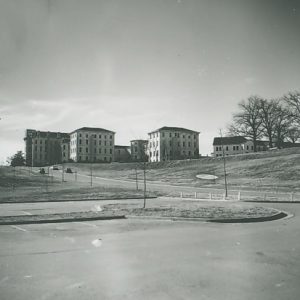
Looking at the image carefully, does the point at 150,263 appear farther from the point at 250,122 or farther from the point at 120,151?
the point at 120,151

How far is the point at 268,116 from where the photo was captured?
8319 cm

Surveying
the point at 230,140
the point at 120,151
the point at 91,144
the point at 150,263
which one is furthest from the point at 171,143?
the point at 150,263

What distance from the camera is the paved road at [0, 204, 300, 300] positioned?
602 cm

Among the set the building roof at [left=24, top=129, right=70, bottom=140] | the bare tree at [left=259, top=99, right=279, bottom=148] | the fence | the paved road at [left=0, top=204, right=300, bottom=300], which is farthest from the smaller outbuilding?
the paved road at [left=0, top=204, right=300, bottom=300]

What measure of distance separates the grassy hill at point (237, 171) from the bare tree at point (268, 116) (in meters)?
13.9

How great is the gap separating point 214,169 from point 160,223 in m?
53.4

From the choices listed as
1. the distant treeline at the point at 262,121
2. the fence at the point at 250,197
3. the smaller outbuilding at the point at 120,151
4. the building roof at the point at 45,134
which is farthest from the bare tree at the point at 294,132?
the building roof at the point at 45,134

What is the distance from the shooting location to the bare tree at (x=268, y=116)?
269 feet

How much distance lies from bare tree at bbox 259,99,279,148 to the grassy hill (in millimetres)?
13884

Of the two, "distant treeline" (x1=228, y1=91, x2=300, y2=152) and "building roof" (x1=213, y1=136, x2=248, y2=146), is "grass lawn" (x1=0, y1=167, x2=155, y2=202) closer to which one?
"distant treeline" (x1=228, y1=91, x2=300, y2=152)

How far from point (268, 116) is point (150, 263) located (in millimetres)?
81028

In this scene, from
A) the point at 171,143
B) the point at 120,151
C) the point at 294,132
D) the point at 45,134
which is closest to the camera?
the point at 294,132

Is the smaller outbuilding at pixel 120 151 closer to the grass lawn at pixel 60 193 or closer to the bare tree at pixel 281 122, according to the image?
the bare tree at pixel 281 122

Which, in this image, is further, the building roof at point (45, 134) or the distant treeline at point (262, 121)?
the building roof at point (45, 134)
